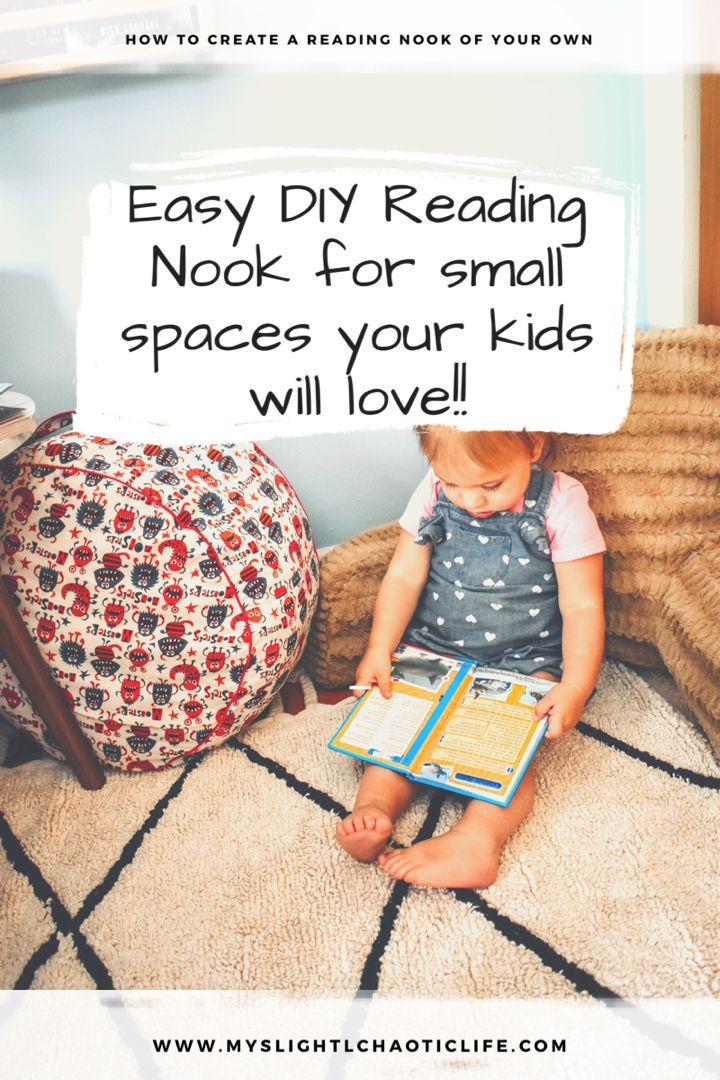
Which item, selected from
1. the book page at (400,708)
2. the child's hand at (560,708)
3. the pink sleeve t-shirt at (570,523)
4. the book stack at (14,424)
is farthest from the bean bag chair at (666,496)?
the book stack at (14,424)

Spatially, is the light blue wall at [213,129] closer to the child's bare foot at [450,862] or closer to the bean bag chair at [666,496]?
the bean bag chair at [666,496]

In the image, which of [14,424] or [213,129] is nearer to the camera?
[14,424]

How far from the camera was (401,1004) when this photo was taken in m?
0.69

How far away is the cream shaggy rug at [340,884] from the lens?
2.35ft

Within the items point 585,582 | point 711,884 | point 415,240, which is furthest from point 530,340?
point 711,884

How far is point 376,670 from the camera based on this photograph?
0.96 metres

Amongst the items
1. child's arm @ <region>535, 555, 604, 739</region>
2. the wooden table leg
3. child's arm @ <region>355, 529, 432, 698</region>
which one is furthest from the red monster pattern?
child's arm @ <region>535, 555, 604, 739</region>

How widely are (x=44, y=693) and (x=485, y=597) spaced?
0.55 m

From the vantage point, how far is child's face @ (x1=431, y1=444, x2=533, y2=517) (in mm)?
884

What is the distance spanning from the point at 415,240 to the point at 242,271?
0.76 ft

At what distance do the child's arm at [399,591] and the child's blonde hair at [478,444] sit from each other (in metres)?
0.15

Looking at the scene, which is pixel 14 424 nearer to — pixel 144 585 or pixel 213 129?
pixel 144 585

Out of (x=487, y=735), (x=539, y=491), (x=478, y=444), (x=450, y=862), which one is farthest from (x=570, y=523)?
(x=450, y=862)

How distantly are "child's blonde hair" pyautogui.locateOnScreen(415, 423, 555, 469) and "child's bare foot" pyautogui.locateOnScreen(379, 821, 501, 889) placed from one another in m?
0.42
